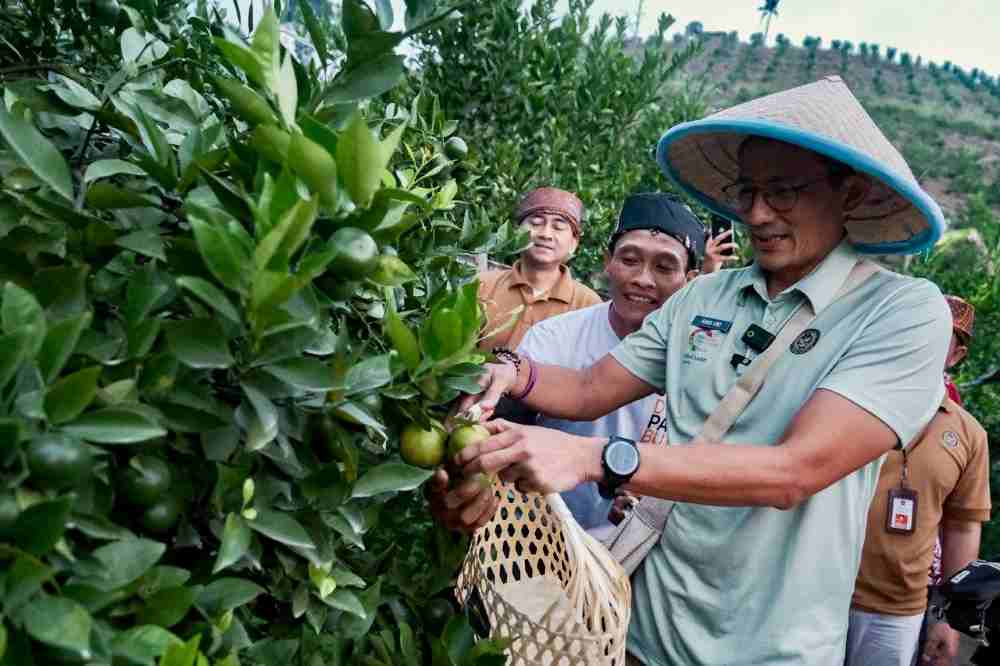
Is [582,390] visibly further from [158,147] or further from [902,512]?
[902,512]

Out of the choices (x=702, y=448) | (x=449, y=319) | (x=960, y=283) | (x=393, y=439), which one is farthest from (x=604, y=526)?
(x=960, y=283)

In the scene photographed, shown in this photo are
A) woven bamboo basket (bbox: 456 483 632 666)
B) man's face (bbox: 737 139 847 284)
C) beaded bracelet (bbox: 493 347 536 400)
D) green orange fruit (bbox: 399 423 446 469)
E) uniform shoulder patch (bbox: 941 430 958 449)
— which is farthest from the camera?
uniform shoulder patch (bbox: 941 430 958 449)

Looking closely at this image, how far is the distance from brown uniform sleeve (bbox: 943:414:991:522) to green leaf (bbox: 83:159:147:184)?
128 inches

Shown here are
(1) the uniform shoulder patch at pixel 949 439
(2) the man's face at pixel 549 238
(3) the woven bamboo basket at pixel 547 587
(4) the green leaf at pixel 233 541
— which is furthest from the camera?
(2) the man's face at pixel 549 238

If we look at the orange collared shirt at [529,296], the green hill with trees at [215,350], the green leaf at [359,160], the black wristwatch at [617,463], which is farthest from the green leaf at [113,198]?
the orange collared shirt at [529,296]

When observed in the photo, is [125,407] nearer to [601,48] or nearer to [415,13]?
[415,13]

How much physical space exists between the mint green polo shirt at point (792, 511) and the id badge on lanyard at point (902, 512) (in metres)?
1.50

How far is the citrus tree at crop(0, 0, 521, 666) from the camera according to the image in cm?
77

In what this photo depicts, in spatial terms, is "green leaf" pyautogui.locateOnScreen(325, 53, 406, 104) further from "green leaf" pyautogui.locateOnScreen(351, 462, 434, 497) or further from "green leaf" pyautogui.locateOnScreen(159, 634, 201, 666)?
"green leaf" pyautogui.locateOnScreen(159, 634, 201, 666)

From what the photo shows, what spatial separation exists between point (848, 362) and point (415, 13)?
43.0 inches

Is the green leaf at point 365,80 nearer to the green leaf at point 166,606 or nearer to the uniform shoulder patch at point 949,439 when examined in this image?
the green leaf at point 166,606

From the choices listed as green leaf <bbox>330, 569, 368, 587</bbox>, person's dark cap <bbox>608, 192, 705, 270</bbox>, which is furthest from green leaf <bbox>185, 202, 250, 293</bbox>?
person's dark cap <bbox>608, 192, 705, 270</bbox>

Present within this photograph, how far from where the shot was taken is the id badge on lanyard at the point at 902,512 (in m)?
3.19

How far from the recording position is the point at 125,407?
0.81 m
